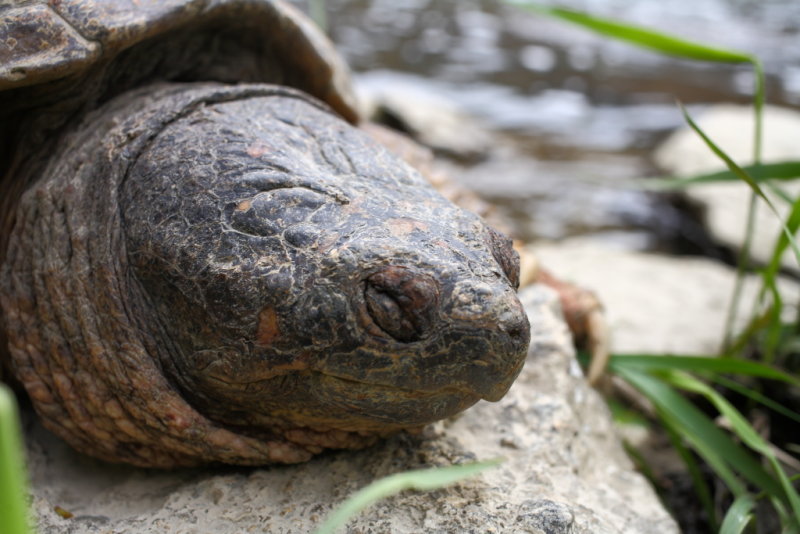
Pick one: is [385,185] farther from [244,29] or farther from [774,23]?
[774,23]

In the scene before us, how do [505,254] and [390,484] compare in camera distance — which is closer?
[390,484]

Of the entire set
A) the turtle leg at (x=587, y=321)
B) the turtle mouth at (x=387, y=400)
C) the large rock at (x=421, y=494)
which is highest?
the turtle mouth at (x=387, y=400)

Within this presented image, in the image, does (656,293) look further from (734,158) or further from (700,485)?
(734,158)

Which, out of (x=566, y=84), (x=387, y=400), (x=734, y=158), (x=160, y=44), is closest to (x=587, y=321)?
(x=387, y=400)

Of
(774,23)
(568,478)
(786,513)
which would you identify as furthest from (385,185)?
(774,23)

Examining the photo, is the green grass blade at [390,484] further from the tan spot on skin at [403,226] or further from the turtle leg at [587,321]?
the turtle leg at [587,321]

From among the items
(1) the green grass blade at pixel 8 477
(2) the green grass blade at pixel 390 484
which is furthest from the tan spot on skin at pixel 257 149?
(1) the green grass blade at pixel 8 477
